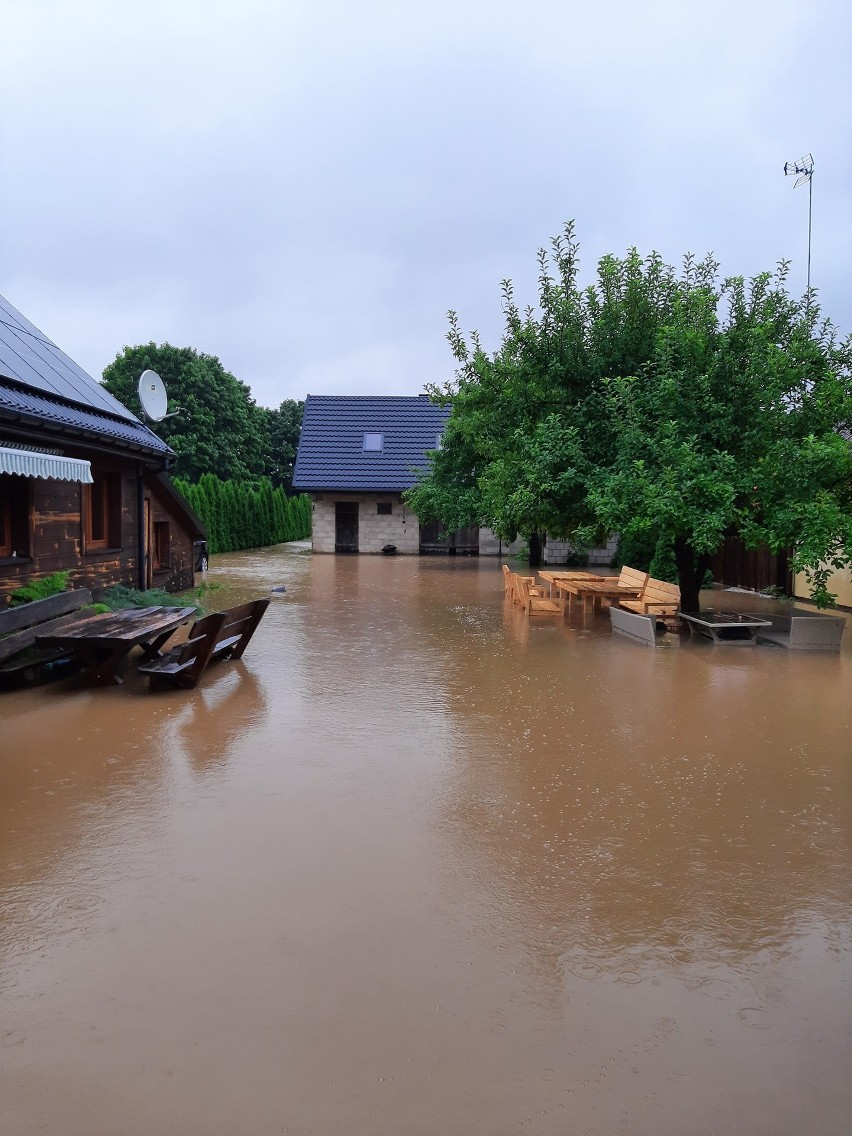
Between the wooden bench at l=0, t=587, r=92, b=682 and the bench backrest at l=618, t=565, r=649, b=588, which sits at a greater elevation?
the bench backrest at l=618, t=565, r=649, b=588

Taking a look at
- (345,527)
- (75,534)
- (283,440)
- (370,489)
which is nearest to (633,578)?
(75,534)

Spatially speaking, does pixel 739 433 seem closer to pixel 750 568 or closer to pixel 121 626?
pixel 750 568

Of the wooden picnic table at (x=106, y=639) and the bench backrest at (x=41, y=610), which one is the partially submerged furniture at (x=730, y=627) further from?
the bench backrest at (x=41, y=610)

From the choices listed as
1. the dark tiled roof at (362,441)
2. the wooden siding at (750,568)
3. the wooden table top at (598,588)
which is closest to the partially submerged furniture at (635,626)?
the wooden table top at (598,588)

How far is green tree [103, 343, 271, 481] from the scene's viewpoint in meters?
48.6

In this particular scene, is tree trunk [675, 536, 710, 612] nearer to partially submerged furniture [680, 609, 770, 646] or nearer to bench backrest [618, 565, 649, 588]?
bench backrest [618, 565, 649, 588]

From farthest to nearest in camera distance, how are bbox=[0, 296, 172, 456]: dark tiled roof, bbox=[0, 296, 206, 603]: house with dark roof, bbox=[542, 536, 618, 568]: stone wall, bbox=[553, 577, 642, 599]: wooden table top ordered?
bbox=[542, 536, 618, 568]: stone wall
bbox=[553, 577, 642, 599]: wooden table top
bbox=[0, 296, 206, 603]: house with dark roof
bbox=[0, 296, 172, 456]: dark tiled roof

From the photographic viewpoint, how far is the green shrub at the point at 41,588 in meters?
10.5

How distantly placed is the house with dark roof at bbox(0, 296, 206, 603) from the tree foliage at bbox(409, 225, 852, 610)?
6.31 metres

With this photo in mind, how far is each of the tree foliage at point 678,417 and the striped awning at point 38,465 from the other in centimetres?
647

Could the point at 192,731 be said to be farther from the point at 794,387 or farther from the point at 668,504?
the point at 794,387

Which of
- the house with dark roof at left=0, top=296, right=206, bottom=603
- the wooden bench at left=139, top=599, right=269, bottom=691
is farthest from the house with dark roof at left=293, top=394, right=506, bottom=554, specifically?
the wooden bench at left=139, top=599, right=269, bottom=691

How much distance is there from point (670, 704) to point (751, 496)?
5231 millimetres

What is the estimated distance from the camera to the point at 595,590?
650 inches
